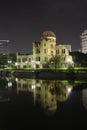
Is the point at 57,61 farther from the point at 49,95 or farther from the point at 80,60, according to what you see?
the point at 49,95

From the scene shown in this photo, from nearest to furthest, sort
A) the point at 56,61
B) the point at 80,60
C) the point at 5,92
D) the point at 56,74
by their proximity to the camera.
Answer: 1. the point at 5,92
2. the point at 56,74
3. the point at 56,61
4. the point at 80,60

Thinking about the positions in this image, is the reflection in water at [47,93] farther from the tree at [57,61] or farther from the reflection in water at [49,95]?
the tree at [57,61]

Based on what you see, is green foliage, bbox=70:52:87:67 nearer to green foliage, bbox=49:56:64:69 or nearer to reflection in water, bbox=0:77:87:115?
green foliage, bbox=49:56:64:69

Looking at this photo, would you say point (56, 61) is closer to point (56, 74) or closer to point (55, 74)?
point (55, 74)

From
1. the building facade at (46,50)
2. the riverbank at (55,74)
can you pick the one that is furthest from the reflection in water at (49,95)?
the building facade at (46,50)

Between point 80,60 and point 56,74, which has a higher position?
point 80,60

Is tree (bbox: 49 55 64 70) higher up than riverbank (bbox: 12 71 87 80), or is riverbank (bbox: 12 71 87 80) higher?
tree (bbox: 49 55 64 70)

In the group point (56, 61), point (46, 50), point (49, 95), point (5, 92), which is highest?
point (46, 50)

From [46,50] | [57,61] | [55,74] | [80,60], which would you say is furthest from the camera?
[46,50]

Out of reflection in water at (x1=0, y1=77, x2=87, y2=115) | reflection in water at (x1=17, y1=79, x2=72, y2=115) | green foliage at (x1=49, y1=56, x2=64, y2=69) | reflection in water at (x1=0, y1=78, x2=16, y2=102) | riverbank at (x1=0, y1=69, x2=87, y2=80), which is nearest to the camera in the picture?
reflection in water at (x1=17, y1=79, x2=72, y2=115)

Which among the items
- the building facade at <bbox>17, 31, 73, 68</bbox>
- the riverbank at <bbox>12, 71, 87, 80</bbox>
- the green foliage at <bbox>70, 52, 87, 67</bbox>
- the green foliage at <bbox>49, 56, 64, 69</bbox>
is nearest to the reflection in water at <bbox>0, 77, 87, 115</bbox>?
the riverbank at <bbox>12, 71, 87, 80</bbox>

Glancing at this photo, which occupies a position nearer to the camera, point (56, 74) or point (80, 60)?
point (56, 74)

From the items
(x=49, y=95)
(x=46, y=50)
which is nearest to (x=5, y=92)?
(x=49, y=95)

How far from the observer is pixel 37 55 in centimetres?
10688
